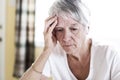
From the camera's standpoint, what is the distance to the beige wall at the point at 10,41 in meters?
3.63

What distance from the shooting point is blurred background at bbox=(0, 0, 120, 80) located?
3.42 m

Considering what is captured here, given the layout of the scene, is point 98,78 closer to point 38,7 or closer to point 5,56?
point 38,7

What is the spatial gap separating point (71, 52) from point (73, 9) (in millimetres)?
263

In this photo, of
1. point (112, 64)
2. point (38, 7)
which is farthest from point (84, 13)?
point (38, 7)

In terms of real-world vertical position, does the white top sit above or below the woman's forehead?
below

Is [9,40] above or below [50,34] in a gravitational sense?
A: below

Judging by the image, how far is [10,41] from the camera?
368cm

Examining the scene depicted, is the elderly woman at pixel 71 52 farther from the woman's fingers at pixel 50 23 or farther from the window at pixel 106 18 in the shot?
the window at pixel 106 18

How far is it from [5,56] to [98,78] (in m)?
2.59

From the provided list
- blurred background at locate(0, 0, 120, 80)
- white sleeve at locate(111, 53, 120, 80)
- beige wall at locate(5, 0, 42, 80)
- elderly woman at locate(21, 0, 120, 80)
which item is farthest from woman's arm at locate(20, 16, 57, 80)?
beige wall at locate(5, 0, 42, 80)

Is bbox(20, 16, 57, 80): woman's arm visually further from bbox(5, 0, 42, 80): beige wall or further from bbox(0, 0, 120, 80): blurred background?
bbox(5, 0, 42, 80): beige wall

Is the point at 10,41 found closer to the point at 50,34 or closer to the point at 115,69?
the point at 50,34

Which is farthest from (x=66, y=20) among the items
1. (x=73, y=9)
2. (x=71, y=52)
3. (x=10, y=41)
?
(x=10, y=41)

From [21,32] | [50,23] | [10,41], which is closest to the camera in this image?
[50,23]
